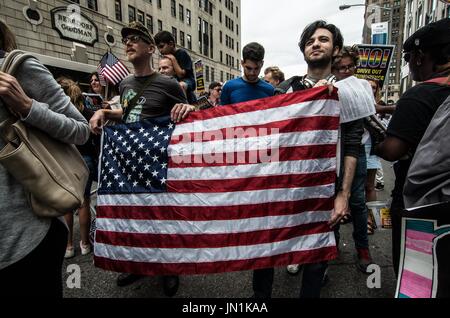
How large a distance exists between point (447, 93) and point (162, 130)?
2029mm

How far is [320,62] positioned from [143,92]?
64.4 inches

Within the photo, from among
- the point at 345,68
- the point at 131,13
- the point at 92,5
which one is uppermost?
the point at 131,13

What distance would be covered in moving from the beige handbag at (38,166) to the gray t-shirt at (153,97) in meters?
1.12

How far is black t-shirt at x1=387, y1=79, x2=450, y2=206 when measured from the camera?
59.3 inches

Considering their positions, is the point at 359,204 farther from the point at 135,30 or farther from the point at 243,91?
the point at 135,30

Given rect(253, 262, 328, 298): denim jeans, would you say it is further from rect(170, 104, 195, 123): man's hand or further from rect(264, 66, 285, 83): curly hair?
rect(264, 66, 285, 83): curly hair

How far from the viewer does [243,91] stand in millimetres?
3268

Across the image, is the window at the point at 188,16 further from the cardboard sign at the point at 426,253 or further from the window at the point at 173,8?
the cardboard sign at the point at 426,253

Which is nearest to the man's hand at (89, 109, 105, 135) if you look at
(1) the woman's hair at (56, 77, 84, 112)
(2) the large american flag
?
(2) the large american flag

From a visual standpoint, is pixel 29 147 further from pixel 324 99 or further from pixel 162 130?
pixel 324 99

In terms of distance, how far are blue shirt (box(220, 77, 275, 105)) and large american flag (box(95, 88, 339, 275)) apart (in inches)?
45.6

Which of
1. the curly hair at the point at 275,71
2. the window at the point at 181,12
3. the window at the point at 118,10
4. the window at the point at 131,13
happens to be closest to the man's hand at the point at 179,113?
the curly hair at the point at 275,71

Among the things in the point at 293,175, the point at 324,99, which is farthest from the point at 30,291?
the point at 324,99

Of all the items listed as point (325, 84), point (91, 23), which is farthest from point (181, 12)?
point (325, 84)
